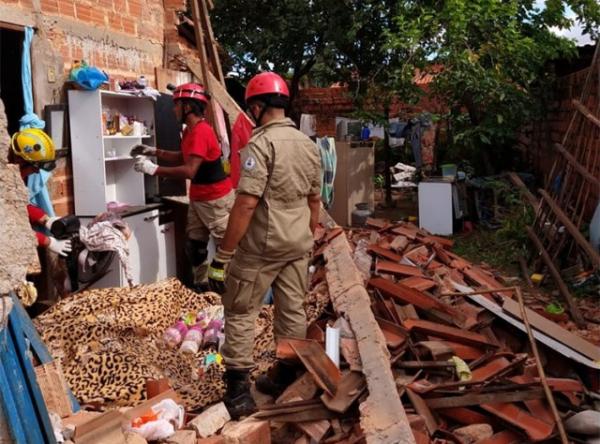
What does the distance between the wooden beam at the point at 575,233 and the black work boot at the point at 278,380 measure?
13.2 ft

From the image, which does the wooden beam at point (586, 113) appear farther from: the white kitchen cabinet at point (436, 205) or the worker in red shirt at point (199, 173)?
the worker in red shirt at point (199, 173)

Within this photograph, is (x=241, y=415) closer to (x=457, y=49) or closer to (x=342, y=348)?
(x=342, y=348)

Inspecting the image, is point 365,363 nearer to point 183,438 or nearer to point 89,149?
point 183,438

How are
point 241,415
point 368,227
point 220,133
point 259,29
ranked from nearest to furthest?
1. point 241,415
2. point 220,133
3. point 368,227
4. point 259,29

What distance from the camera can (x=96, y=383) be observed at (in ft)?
14.2

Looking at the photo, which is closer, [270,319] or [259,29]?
[270,319]

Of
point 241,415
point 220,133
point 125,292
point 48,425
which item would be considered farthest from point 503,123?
point 48,425

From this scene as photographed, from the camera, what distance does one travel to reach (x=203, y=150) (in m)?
6.09

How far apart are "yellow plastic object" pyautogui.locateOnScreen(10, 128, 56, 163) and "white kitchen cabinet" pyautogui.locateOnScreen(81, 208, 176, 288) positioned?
118cm

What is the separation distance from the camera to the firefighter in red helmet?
3.88m

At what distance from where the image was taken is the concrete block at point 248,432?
355cm

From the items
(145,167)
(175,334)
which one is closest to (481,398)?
(175,334)

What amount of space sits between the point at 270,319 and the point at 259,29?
31.9 ft

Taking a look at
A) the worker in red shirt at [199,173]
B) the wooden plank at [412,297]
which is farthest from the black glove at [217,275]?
the worker in red shirt at [199,173]
